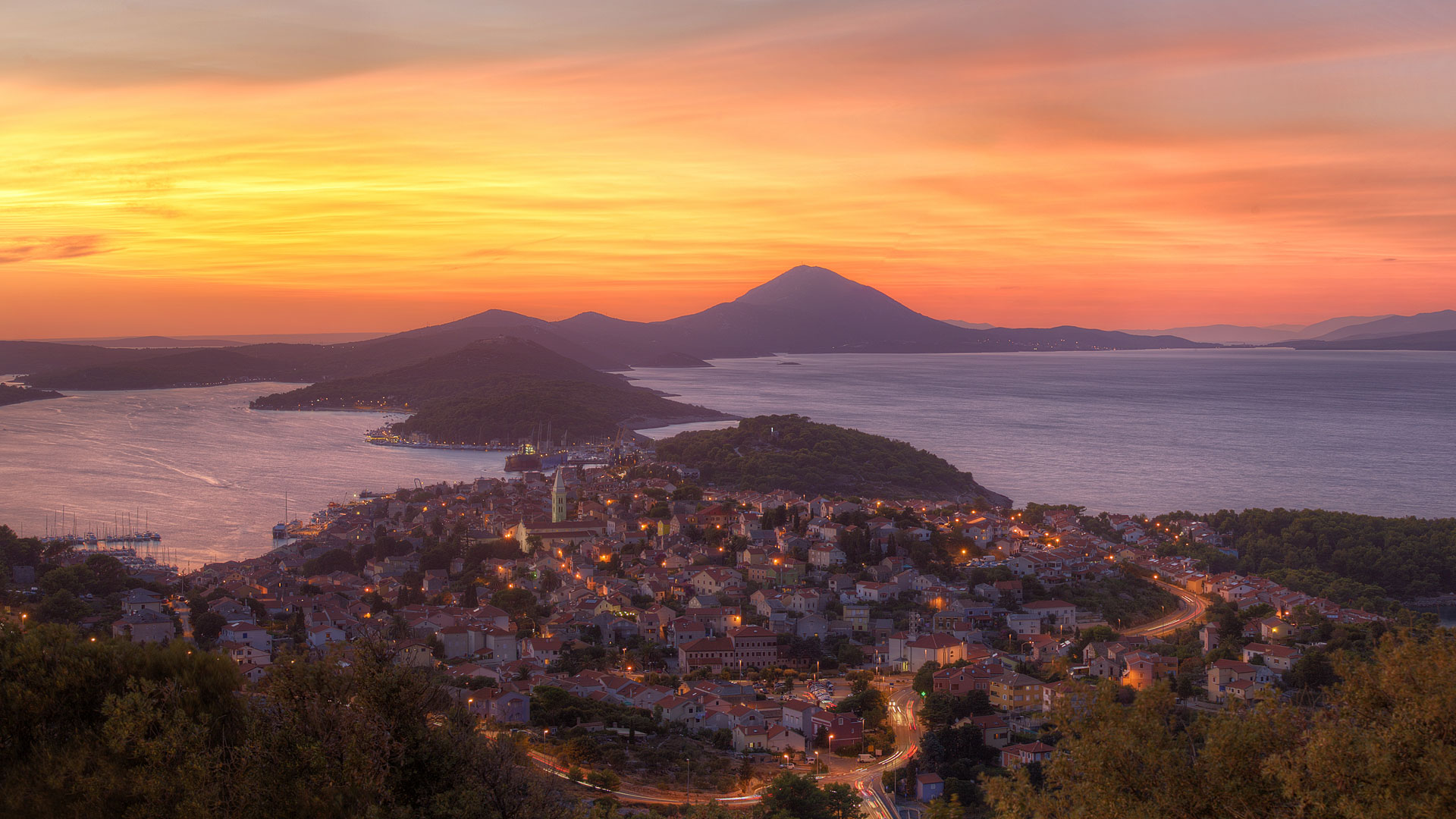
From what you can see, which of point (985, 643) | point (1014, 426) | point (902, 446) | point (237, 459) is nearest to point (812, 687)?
point (985, 643)

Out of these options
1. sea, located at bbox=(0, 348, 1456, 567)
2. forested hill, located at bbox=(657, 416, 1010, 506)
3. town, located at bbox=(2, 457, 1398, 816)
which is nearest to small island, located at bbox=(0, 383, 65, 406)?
sea, located at bbox=(0, 348, 1456, 567)

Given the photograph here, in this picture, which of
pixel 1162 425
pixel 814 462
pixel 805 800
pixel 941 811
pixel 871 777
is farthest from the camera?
pixel 1162 425

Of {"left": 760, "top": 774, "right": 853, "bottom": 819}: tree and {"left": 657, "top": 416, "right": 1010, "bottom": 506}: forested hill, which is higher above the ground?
{"left": 657, "top": 416, "right": 1010, "bottom": 506}: forested hill

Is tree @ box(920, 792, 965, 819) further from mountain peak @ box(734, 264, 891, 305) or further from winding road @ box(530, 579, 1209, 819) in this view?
mountain peak @ box(734, 264, 891, 305)

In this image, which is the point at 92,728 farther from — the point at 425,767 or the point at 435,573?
the point at 435,573

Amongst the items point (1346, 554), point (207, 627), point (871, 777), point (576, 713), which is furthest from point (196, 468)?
point (1346, 554)

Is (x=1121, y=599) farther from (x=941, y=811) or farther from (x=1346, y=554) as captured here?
(x=941, y=811)
